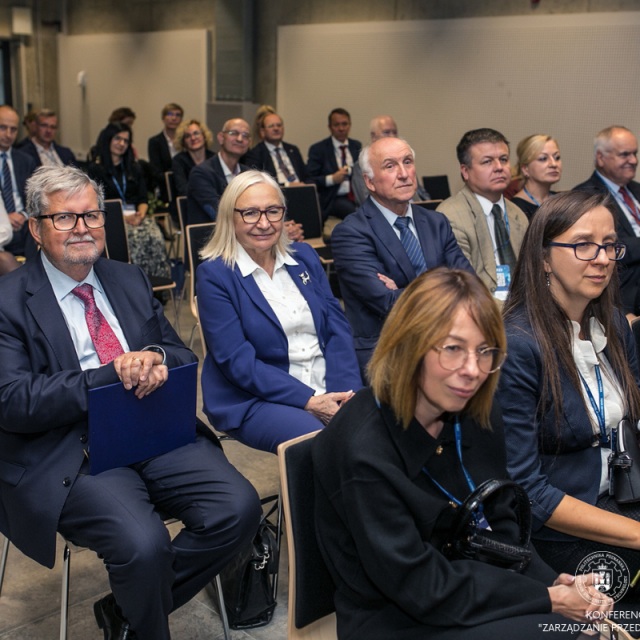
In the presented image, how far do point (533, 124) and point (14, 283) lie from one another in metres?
6.06

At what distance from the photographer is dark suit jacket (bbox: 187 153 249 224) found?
15.7 feet

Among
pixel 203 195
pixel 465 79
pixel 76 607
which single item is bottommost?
pixel 76 607

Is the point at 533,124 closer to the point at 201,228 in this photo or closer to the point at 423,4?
the point at 423,4

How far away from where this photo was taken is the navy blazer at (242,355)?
7.98 feet

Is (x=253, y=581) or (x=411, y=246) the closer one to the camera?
(x=253, y=581)

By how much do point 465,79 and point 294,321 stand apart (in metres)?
5.67

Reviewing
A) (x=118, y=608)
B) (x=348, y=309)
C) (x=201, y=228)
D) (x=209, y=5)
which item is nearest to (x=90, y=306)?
(x=118, y=608)

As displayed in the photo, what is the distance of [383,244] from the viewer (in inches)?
126

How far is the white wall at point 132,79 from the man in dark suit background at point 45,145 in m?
2.95

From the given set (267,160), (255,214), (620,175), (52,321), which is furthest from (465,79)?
(52,321)

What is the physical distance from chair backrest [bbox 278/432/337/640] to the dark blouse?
4586 millimetres

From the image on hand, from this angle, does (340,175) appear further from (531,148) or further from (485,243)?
(485,243)

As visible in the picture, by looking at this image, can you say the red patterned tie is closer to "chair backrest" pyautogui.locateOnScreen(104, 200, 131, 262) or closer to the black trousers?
the black trousers

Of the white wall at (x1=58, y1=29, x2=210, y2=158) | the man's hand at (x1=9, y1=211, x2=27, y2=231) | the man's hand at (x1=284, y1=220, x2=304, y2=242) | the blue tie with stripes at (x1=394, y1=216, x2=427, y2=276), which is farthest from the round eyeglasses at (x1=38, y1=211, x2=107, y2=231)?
the white wall at (x1=58, y1=29, x2=210, y2=158)
